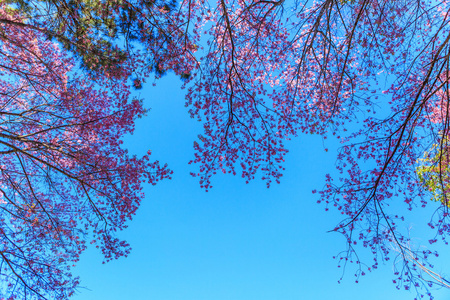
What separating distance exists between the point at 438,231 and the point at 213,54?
5.93 meters

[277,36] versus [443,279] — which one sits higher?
[277,36]

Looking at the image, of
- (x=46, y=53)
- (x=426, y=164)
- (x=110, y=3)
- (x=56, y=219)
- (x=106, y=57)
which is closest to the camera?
(x=110, y=3)

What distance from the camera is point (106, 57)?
555 cm

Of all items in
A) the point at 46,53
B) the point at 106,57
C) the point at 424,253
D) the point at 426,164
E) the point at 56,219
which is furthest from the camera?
the point at 426,164

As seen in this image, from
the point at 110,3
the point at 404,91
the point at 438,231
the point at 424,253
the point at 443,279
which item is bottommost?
the point at 443,279

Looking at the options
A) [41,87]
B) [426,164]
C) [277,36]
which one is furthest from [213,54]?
[426,164]

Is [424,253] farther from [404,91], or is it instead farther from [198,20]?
[198,20]

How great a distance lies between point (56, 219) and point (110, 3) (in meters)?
5.41

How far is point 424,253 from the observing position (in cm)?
447

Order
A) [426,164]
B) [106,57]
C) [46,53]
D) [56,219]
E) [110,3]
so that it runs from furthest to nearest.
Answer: [426,164]
[46,53]
[56,219]
[106,57]
[110,3]

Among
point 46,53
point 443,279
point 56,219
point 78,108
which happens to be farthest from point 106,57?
point 443,279

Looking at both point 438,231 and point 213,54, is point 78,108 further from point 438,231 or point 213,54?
point 438,231

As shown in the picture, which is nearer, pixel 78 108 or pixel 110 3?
pixel 110 3

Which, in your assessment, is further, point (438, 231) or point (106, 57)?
point (106, 57)
